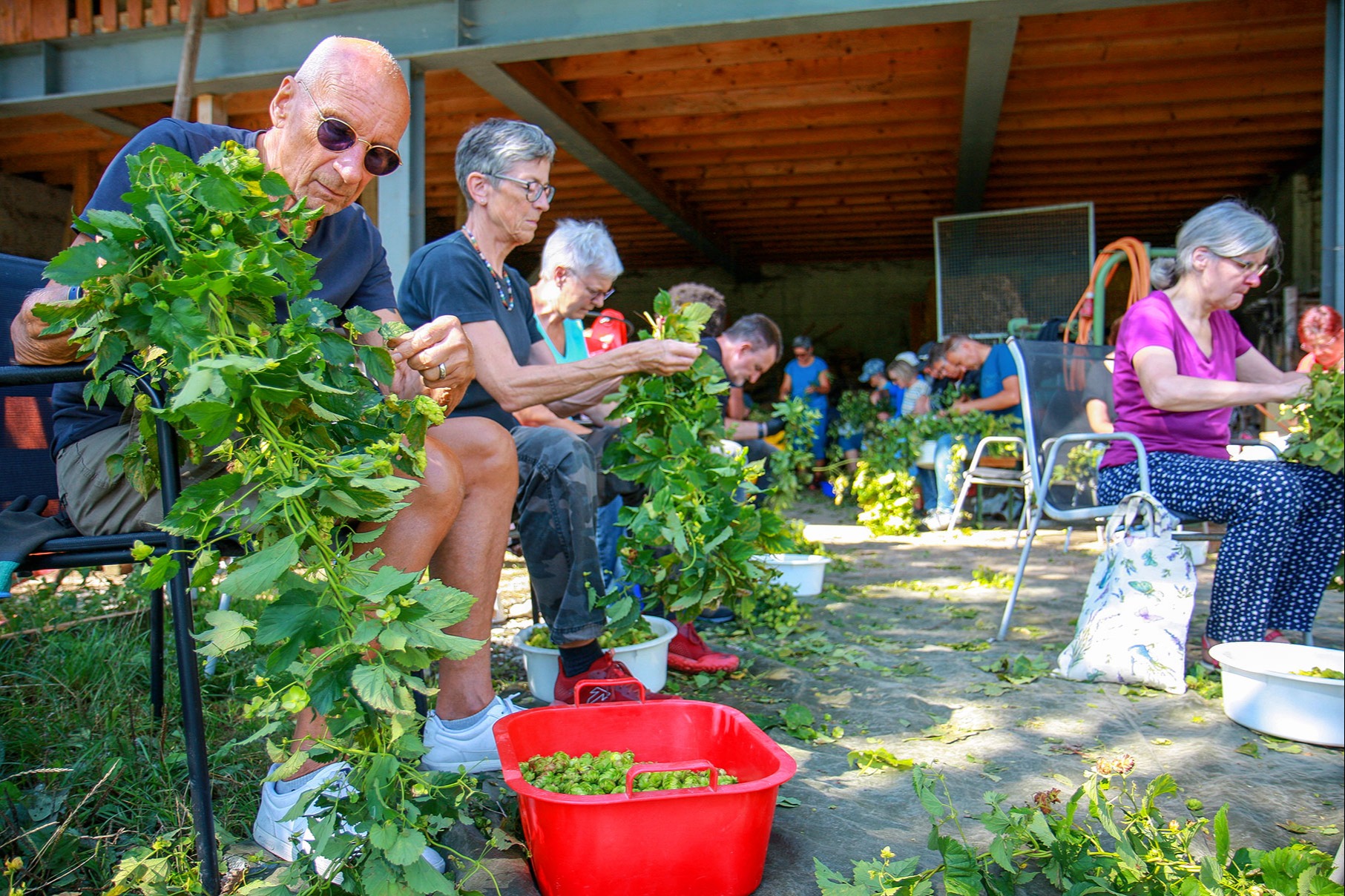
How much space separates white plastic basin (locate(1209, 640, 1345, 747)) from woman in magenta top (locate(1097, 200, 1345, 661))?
32 cm

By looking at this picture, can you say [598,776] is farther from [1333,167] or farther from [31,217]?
[31,217]

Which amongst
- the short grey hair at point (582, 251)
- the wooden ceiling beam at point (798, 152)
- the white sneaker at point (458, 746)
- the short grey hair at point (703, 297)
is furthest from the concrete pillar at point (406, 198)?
the white sneaker at point (458, 746)

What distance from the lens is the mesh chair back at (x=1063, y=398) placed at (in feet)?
10.8

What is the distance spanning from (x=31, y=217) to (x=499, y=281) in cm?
→ 895

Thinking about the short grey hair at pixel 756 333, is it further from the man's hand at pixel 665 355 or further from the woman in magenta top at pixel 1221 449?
the man's hand at pixel 665 355

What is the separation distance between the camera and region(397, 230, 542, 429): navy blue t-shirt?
2.23 meters

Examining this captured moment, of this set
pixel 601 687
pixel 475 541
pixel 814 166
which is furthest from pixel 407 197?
pixel 814 166

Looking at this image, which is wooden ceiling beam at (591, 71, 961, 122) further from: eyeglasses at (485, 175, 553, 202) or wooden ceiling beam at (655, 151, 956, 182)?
eyeglasses at (485, 175, 553, 202)

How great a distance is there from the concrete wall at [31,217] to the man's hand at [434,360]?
29.0ft

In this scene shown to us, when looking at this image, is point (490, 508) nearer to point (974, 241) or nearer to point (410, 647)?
point (410, 647)

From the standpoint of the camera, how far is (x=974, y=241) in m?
7.63

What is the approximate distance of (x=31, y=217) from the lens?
29.1 ft

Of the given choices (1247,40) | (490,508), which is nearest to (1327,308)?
(1247,40)

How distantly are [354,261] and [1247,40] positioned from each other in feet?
20.2
